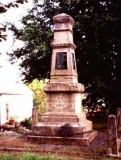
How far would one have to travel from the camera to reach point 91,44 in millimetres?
18234

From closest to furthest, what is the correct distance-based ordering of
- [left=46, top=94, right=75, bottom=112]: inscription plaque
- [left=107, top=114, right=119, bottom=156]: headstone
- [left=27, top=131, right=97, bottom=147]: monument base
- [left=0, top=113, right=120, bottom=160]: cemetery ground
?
[left=0, top=113, right=120, bottom=160]: cemetery ground < [left=107, top=114, right=119, bottom=156]: headstone < [left=27, top=131, right=97, bottom=147]: monument base < [left=46, top=94, right=75, bottom=112]: inscription plaque

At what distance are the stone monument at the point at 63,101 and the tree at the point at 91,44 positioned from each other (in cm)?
528

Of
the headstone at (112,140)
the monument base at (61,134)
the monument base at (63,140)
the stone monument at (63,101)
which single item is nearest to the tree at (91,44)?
the stone monument at (63,101)

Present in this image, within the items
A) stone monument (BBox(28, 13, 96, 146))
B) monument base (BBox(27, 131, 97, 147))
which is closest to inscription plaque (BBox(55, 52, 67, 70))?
stone monument (BBox(28, 13, 96, 146))

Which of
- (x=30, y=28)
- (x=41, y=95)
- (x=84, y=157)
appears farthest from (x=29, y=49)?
(x=41, y=95)

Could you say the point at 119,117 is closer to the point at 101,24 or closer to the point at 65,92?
the point at 65,92

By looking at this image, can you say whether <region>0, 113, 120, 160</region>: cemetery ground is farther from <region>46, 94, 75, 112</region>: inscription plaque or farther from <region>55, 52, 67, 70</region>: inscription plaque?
<region>55, 52, 67, 70</region>: inscription plaque

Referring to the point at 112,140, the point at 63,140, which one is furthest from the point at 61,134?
the point at 112,140

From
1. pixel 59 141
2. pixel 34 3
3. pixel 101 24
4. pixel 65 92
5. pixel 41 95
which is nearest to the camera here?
pixel 59 141

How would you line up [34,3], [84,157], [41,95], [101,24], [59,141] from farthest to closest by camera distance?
[41,95]
[34,3]
[101,24]
[59,141]
[84,157]

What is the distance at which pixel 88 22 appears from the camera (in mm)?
17719

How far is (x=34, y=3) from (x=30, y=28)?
2773 mm

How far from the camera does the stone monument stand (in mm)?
10492

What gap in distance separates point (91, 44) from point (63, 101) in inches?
303
